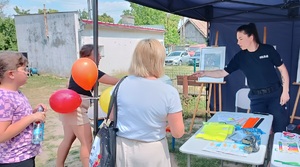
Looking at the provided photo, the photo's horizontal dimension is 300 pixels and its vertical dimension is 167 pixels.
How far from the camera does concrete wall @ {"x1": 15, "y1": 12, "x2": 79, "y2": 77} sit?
9.55 m

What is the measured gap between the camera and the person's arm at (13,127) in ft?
4.19

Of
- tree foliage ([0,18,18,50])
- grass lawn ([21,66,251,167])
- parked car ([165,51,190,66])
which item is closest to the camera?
grass lawn ([21,66,251,167])

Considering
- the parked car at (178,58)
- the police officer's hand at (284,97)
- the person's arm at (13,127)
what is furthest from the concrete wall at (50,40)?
the person's arm at (13,127)

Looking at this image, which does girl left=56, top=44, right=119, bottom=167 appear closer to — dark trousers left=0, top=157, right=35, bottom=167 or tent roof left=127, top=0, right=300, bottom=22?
dark trousers left=0, top=157, right=35, bottom=167

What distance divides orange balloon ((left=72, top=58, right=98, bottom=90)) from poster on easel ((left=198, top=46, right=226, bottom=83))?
8.24 feet

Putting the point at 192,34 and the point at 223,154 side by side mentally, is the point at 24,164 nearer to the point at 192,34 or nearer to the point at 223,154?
the point at 223,154

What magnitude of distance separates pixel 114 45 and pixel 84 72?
9603 mm

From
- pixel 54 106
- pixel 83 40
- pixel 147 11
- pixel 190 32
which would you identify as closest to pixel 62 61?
pixel 83 40

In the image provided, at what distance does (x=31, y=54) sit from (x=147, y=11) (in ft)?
83.6

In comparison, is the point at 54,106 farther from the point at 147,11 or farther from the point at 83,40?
the point at 147,11

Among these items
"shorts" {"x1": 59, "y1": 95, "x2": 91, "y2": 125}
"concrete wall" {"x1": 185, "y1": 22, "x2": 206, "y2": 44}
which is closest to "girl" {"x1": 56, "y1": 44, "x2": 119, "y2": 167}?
"shorts" {"x1": 59, "y1": 95, "x2": 91, "y2": 125}

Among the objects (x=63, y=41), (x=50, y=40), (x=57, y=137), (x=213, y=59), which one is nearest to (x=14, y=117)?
(x=57, y=137)

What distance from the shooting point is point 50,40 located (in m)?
10.2

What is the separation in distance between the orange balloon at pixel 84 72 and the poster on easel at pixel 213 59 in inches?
98.9
